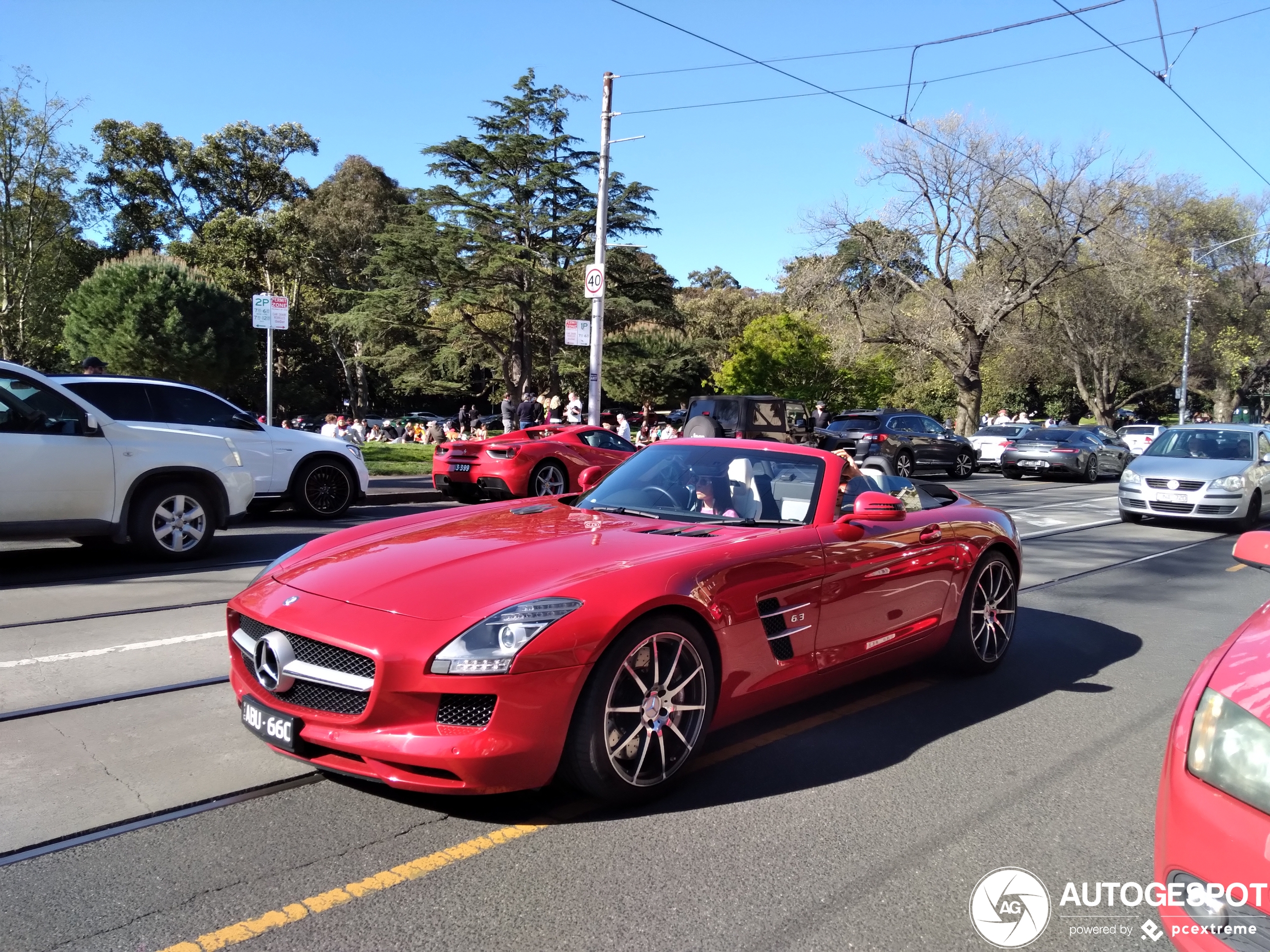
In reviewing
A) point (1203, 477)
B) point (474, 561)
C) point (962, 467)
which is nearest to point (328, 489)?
point (474, 561)

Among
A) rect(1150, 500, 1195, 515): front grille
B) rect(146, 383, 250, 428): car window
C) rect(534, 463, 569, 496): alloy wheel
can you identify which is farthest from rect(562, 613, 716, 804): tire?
rect(1150, 500, 1195, 515): front grille

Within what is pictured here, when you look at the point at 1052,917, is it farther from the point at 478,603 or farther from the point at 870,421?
the point at 870,421

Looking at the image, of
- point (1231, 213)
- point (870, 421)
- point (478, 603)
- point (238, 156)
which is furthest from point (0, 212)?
point (1231, 213)

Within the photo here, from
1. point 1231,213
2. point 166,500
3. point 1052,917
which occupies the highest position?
point 1231,213

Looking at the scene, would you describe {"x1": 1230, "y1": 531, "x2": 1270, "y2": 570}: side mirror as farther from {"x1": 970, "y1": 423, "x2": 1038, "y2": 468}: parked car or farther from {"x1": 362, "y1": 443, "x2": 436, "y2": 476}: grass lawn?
{"x1": 970, "y1": 423, "x2": 1038, "y2": 468}: parked car

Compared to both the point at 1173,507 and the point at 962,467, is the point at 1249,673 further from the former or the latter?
the point at 962,467

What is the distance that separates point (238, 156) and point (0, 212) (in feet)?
73.0

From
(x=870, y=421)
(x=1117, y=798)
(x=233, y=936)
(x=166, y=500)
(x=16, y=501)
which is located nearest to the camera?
(x=233, y=936)

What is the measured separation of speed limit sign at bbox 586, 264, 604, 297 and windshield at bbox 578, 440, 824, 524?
1421 cm

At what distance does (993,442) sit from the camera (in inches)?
1112

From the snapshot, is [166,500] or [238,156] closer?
[166,500]

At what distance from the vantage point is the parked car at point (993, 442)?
28.0 meters

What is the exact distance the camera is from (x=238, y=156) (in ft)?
164

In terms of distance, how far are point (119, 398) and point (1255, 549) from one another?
1021cm
